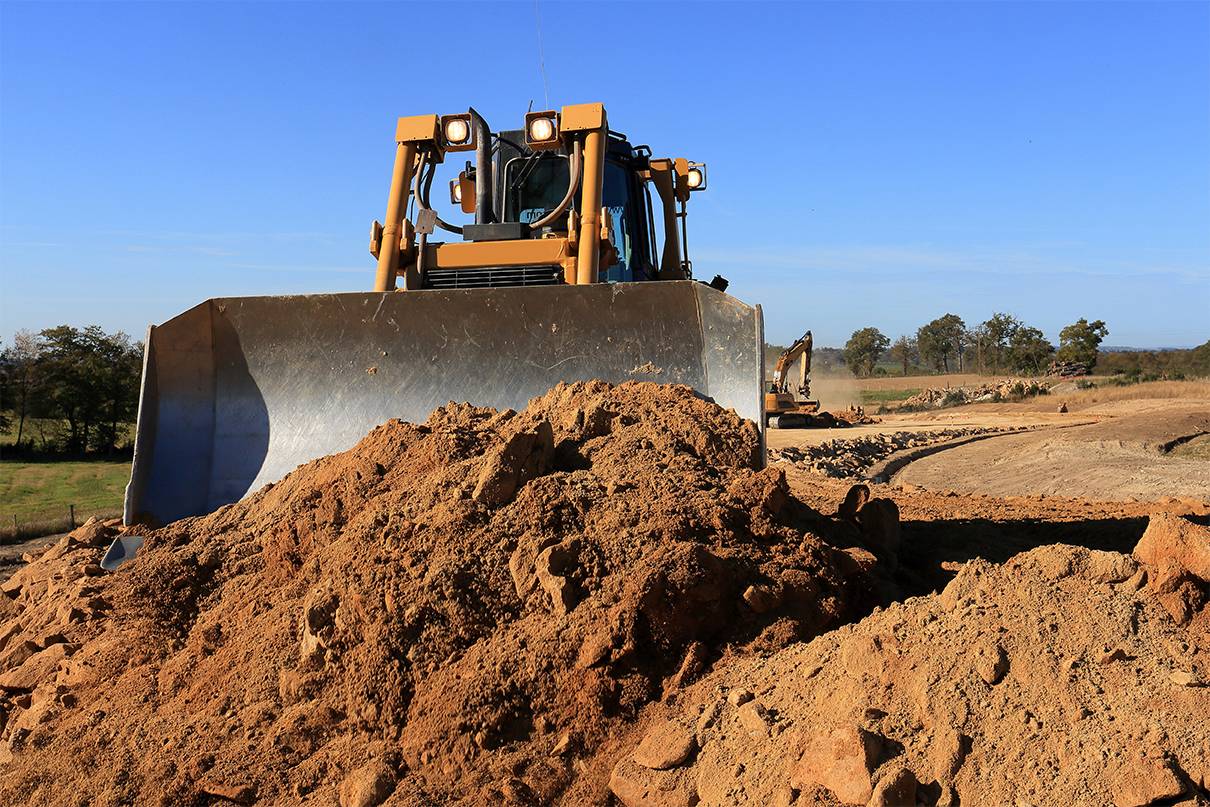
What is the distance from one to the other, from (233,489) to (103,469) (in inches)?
603

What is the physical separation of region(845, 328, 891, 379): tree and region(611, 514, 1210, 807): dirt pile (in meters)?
65.3

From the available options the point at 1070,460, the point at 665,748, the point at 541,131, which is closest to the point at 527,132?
the point at 541,131

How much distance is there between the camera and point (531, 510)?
12.9 feet

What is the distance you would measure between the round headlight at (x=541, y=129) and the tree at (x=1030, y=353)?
45.8 metres

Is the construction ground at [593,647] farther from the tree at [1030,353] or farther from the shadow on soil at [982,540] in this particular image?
the tree at [1030,353]

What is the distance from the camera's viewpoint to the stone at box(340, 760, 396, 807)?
3059 mm

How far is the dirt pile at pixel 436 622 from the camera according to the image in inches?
129

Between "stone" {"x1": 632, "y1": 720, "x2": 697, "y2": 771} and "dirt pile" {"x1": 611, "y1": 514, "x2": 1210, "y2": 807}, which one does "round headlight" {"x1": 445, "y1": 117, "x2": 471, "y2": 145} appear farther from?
"stone" {"x1": 632, "y1": 720, "x2": 697, "y2": 771}

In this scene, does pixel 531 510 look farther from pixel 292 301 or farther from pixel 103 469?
pixel 103 469

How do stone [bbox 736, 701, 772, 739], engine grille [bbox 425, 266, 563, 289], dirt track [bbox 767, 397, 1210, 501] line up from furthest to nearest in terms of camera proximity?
1. dirt track [bbox 767, 397, 1210, 501]
2. engine grille [bbox 425, 266, 563, 289]
3. stone [bbox 736, 701, 772, 739]

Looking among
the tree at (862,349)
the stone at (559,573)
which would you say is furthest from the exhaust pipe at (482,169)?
the tree at (862,349)

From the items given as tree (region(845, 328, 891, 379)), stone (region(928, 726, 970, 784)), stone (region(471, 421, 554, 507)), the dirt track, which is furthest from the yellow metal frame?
tree (region(845, 328, 891, 379))

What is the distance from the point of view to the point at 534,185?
7484 millimetres

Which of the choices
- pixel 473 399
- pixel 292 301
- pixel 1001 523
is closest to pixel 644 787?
pixel 473 399
